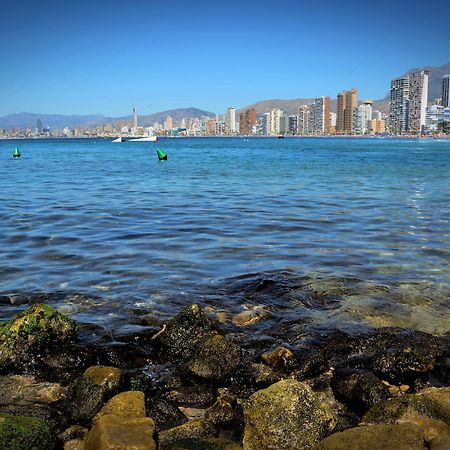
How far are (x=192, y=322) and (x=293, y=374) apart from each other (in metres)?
2.13

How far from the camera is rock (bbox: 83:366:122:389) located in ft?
24.1

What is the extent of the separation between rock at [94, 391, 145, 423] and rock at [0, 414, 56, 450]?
0.81 meters

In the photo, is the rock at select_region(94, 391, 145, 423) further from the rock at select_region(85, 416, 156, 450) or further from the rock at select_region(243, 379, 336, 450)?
the rock at select_region(243, 379, 336, 450)

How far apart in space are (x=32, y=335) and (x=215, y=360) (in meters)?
3.36

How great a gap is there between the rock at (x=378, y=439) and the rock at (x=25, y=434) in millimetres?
3100

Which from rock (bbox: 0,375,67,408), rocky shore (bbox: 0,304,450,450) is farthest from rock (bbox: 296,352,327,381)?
Answer: rock (bbox: 0,375,67,408)

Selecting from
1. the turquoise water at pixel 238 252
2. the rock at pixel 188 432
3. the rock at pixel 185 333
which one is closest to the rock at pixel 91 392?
the rock at pixel 188 432

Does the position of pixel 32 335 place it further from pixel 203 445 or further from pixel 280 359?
pixel 203 445

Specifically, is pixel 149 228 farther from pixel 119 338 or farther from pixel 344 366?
pixel 344 366

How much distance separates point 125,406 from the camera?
6.72 metres

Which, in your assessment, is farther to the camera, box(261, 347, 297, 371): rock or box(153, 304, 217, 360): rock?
box(153, 304, 217, 360): rock

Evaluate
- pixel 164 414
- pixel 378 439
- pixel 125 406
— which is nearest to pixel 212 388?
pixel 164 414

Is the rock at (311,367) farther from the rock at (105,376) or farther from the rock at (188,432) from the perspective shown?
the rock at (105,376)

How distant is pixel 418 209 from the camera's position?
2562 cm
